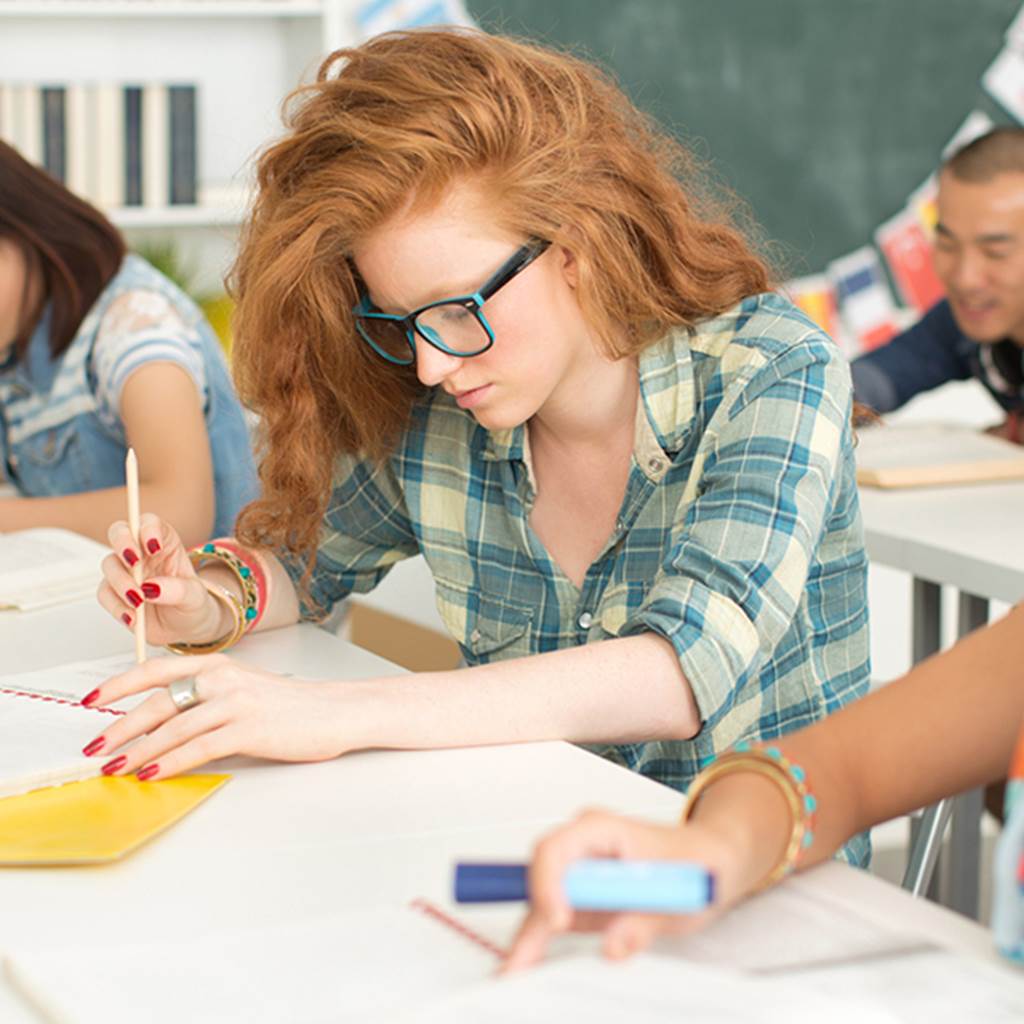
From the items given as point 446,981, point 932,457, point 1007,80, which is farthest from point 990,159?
point 446,981

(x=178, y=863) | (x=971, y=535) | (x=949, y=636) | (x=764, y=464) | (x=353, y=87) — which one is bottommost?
(x=949, y=636)

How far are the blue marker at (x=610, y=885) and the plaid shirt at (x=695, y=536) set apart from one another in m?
0.47

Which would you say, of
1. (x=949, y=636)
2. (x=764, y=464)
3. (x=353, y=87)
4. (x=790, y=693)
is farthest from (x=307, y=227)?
(x=949, y=636)

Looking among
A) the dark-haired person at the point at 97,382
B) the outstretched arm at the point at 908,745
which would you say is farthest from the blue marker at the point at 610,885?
the dark-haired person at the point at 97,382

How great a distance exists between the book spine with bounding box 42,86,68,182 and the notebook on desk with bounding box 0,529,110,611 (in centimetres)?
212

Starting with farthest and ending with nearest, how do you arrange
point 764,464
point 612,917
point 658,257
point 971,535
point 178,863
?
1. point 971,535
2. point 658,257
3. point 764,464
4. point 178,863
5. point 612,917

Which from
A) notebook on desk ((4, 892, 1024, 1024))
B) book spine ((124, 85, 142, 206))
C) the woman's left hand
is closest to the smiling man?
book spine ((124, 85, 142, 206))

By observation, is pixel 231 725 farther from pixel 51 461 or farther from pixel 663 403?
pixel 51 461

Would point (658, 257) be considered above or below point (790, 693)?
above

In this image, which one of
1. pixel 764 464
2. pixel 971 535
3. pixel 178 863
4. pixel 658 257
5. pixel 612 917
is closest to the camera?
pixel 612 917

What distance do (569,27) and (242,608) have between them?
2.94 metres

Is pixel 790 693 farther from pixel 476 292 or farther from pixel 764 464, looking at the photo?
pixel 476 292

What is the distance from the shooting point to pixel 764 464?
1.27 metres

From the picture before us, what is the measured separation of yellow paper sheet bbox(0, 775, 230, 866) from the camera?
95 centimetres
